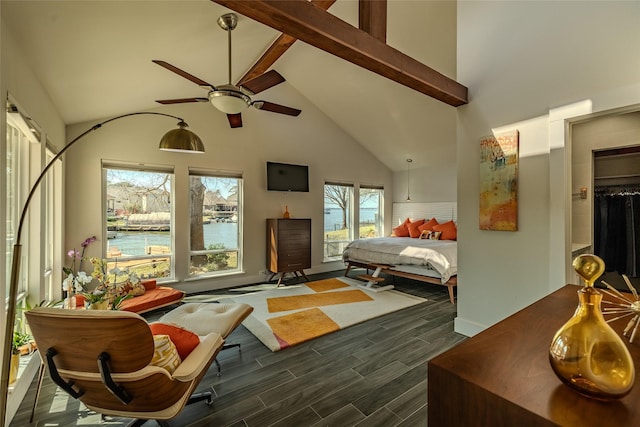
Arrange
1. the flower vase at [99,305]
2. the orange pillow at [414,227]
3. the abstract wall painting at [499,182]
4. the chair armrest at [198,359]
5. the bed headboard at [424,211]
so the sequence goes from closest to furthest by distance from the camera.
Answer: the chair armrest at [198,359] < the flower vase at [99,305] < the abstract wall painting at [499,182] < the bed headboard at [424,211] < the orange pillow at [414,227]

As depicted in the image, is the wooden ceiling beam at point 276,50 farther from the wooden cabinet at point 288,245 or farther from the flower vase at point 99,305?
the wooden cabinet at point 288,245

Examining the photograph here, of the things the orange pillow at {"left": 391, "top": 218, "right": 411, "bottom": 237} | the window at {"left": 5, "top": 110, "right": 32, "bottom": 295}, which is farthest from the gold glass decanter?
the orange pillow at {"left": 391, "top": 218, "right": 411, "bottom": 237}

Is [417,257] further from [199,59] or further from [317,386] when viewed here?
[199,59]

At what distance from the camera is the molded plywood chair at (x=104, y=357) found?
1.26 metres

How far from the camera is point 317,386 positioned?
2.17 metres

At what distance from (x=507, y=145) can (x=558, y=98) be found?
0.50 meters

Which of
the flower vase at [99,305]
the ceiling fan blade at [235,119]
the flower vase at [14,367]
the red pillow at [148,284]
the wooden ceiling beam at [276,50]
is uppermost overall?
the wooden ceiling beam at [276,50]

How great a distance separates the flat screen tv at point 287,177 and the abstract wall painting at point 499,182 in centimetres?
349

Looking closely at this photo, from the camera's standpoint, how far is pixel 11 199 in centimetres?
203

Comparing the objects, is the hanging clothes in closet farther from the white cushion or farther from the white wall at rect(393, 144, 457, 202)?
the white cushion

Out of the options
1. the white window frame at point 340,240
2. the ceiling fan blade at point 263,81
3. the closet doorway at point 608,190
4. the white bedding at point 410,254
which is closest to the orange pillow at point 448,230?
the white bedding at point 410,254

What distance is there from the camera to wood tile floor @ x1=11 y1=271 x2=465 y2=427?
6.04ft

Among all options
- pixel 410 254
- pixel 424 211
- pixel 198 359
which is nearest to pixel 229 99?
pixel 198 359

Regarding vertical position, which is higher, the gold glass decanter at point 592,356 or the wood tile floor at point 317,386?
the gold glass decanter at point 592,356
